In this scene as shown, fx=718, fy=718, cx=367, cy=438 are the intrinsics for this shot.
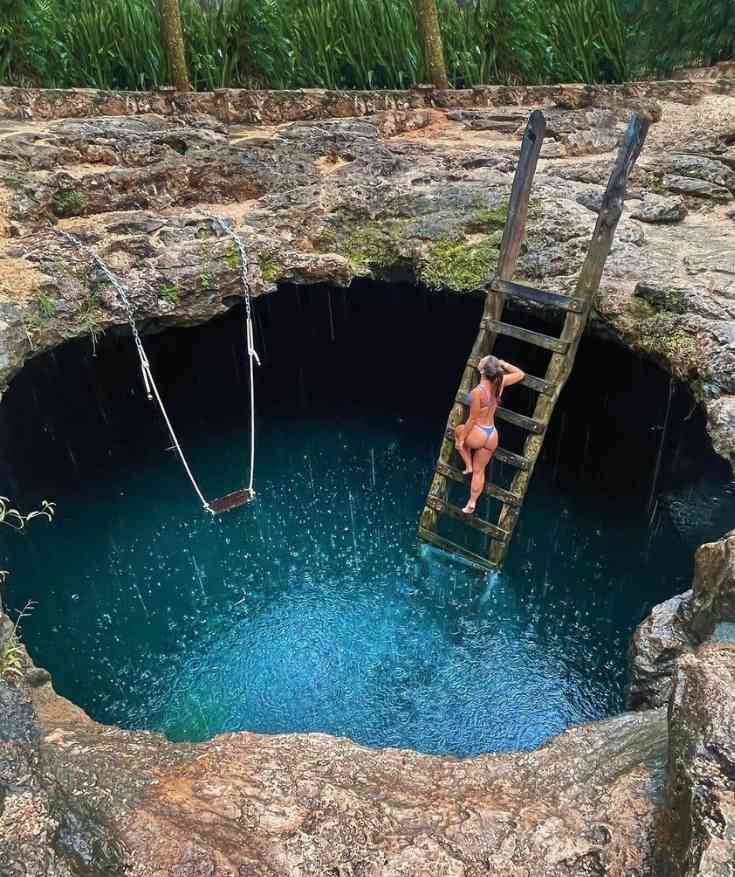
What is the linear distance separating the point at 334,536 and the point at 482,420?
1986 millimetres

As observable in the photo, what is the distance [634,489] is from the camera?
705cm

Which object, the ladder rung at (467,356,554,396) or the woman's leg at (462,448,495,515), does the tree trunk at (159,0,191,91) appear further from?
the woman's leg at (462,448,495,515)

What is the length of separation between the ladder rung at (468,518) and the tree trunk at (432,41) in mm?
5836

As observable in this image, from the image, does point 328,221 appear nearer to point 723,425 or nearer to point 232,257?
point 232,257


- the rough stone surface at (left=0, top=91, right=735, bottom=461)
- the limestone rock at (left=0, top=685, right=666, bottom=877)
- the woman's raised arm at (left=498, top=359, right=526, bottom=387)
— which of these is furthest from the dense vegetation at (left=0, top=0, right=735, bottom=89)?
the limestone rock at (left=0, top=685, right=666, bottom=877)

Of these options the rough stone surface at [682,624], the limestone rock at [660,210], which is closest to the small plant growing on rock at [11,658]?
the rough stone surface at [682,624]

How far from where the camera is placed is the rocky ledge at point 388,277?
2.74 meters

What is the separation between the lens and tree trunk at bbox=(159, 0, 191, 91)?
8406 millimetres

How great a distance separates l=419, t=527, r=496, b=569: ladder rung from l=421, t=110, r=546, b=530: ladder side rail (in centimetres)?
21

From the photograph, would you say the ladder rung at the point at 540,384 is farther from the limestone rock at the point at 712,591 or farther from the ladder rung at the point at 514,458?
the limestone rock at the point at 712,591

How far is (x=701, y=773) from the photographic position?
2502mm

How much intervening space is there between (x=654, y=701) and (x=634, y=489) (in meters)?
2.99

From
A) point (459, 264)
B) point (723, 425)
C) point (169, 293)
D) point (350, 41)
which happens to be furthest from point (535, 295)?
point (350, 41)

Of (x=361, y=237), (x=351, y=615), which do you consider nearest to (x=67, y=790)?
(x=351, y=615)
